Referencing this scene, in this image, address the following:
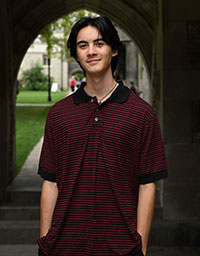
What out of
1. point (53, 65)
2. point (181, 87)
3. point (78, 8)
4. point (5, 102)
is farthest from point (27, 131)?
point (53, 65)

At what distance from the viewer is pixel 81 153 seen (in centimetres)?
219

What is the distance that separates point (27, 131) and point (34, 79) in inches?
1379

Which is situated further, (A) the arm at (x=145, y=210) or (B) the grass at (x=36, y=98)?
(B) the grass at (x=36, y=98)

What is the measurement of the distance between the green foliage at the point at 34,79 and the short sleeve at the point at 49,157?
46292 millimetres

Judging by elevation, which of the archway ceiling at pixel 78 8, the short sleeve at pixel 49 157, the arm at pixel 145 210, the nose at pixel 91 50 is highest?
the archway ceiling at pixel 78 8

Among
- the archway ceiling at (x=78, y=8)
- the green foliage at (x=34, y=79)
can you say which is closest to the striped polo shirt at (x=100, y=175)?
the archway ceiling at (x=78, y=8)

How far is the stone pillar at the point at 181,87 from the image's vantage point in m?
5.98

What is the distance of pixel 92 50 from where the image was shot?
2219mm

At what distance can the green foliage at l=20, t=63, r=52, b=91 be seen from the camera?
48438mm

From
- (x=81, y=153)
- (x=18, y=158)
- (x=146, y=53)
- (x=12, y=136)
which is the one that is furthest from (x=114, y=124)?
(x=18, y=158)

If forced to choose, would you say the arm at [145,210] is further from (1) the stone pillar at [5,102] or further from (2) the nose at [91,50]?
(1) the stone pillar at [5,102]

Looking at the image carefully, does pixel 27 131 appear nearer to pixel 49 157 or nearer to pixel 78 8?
pixel 78 8

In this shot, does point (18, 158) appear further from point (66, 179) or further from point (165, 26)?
point (66, 179)

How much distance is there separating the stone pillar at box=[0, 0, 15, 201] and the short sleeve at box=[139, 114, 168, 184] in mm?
4580
